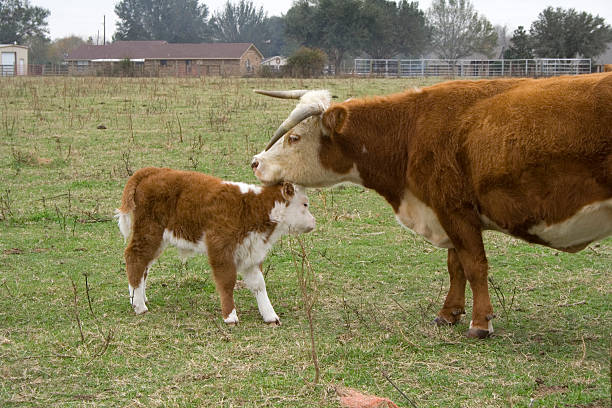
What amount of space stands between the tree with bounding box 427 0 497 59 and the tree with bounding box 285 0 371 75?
1908cm

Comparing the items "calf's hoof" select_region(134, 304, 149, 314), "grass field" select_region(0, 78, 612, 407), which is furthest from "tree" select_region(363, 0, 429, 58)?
"calf's hoof" select_region(134, 304, 149, 314)

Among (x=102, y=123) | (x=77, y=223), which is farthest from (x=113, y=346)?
Result: (x=102, y=123)

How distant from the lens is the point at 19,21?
271 ft

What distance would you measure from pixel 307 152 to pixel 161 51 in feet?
251

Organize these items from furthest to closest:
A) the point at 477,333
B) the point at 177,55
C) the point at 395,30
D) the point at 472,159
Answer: the point at 177,55 → the point at 395,30 → the point at 477,333 → the point at 472,159

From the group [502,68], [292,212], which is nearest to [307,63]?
[502,68]

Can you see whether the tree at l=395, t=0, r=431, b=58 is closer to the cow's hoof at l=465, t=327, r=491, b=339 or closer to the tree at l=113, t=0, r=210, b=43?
the tree at l=113, t=0, r=210, b=43

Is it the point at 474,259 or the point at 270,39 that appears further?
the point at 270,39

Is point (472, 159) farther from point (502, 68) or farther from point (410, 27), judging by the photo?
point (410, 27)

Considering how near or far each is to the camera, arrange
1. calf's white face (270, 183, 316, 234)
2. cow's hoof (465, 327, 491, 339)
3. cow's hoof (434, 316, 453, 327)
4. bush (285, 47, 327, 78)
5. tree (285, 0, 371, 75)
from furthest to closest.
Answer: tree (285, 0, 371, 75)
bush (285, 47, 327, 78)
calf's white face (270, 183, 316, 234)
cow's hoof (434, 316, 453, 327)
cow's hoof (465, 327, 491, 339)

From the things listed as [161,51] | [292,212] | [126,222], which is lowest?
[126,222]

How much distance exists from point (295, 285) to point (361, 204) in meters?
3.92

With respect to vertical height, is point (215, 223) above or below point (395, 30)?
below

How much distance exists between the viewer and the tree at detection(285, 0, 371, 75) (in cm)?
6147
